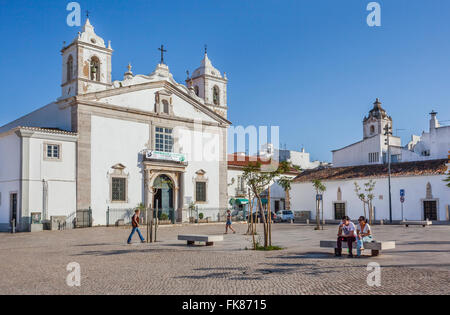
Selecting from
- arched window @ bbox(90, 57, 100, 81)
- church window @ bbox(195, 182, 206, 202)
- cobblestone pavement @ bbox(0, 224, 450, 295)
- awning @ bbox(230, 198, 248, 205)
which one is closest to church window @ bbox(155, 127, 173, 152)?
church window @ bbox(195, 182, 206, 202)

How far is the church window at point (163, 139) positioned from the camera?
3609 cm

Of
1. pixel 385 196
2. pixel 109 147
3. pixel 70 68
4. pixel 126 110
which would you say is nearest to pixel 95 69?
pixel 70 68

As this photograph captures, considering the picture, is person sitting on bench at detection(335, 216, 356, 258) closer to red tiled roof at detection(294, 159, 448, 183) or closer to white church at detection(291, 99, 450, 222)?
white church at detection(291, 99, 450, 222)

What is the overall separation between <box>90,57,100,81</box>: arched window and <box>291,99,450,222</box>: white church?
2219 cm

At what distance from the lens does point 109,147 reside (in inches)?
1294

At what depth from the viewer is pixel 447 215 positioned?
36812 mm

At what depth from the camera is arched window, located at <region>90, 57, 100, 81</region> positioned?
33.7 metres

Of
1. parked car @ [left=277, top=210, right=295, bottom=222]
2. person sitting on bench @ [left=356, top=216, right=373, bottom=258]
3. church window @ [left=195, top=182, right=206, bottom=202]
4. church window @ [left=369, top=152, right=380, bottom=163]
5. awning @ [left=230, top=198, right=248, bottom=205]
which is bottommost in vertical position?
parked car @ [left=277, top=210, right=295, bottom=222]

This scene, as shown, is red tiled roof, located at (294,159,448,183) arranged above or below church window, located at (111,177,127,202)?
above

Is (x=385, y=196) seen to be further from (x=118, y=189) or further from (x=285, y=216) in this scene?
(x=118, y=189)

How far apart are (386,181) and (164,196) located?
19.0 metres

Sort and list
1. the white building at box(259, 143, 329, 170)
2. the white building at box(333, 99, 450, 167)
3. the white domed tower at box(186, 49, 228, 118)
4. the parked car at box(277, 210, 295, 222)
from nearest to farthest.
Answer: the white domed tower at box(186, 49, 228, 118), the white building at box(333, 99, 450, 167), the parked car at box(277, 210, 295, 222), the white building at box(259, 143, 329, 170)

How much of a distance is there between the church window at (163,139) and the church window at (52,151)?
808 centimetres
